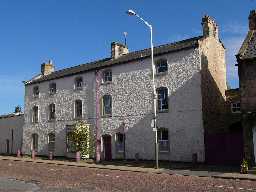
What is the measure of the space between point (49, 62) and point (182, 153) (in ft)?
78.9

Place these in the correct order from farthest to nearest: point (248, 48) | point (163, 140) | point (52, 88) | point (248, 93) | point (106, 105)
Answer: point (52, 88) → point (106, 105) → point (163, 140) → point (248, 48) → point (248, 93)

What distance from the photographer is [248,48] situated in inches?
960

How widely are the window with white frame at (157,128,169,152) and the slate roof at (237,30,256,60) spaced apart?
934 cm

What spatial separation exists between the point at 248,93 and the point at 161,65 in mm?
9651

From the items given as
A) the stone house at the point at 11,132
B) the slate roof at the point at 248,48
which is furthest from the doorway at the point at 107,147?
the stone house at the point at 11,132

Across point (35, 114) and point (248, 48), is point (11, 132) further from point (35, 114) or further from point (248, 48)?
point (248, 48)

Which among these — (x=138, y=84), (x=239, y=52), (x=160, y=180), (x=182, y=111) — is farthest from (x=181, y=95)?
(x=160, y=180)

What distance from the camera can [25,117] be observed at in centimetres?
4394

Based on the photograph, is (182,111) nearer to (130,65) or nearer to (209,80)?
(209,80)

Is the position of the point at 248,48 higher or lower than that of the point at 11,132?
higher

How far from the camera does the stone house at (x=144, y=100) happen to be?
28.6m

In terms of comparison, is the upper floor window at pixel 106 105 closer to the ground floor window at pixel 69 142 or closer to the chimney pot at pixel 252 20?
the ground floor window at pixel 69 142

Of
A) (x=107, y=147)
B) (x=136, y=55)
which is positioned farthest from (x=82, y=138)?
(x=136, y=55)

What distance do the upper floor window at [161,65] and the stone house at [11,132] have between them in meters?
22.3
